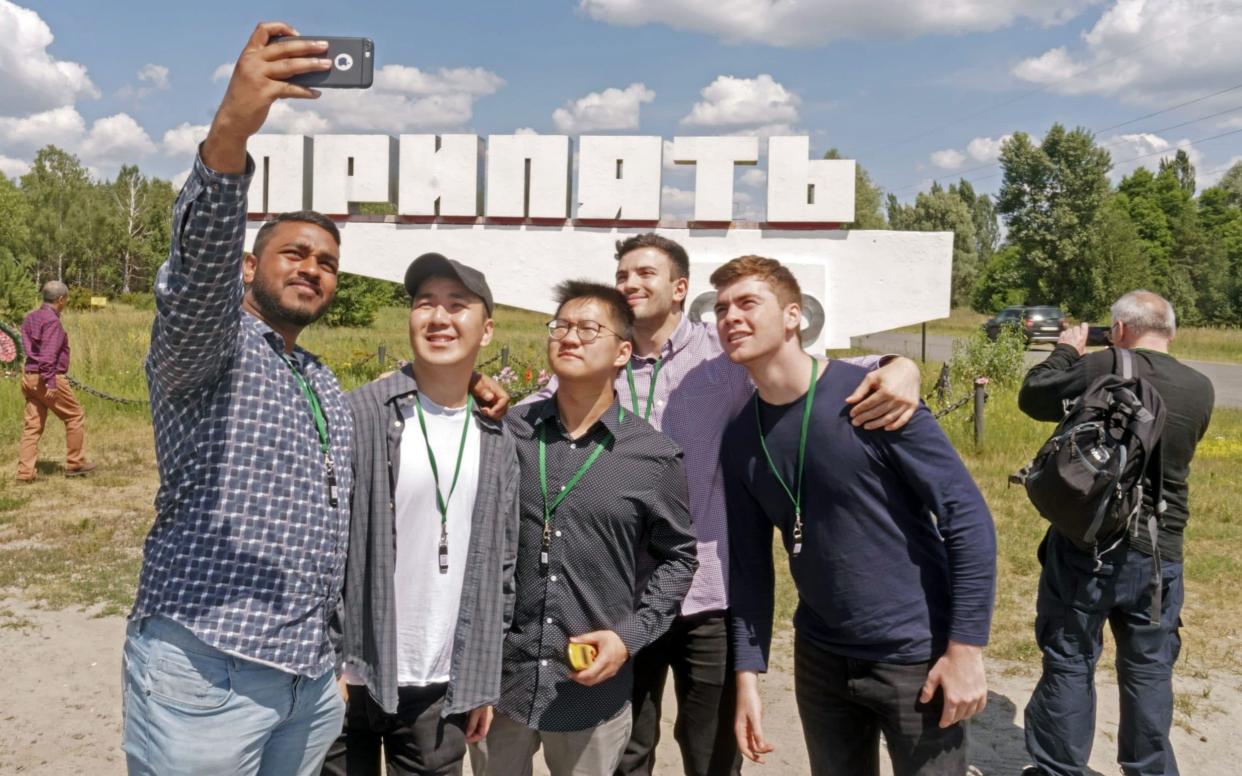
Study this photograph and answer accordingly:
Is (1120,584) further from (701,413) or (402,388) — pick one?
(402,388)

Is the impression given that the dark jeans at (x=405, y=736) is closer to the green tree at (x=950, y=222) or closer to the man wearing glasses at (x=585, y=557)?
the man wearing glasses at (x=585, y=557)

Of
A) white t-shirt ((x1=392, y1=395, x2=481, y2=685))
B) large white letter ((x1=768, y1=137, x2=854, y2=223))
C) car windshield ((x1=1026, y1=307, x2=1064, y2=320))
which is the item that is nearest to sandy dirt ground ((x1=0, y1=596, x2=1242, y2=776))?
white t-shirt ((x1=392, y1=395, x2=481, y2=685))

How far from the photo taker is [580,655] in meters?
2.52

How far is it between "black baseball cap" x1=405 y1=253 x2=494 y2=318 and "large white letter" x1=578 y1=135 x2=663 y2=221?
6085mm

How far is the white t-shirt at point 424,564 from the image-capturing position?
239cm

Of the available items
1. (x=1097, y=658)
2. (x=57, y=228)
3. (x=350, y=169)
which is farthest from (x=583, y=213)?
(x=57, y=228)

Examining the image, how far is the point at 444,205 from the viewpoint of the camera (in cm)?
887

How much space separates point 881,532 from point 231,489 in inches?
64.9

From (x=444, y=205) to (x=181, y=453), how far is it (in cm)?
728

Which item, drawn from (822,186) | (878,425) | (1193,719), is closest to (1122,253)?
(822,186)

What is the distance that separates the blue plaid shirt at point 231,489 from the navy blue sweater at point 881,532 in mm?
1312

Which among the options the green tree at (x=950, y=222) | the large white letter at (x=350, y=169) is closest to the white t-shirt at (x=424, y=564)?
the large white letter at (x=350, y=169)

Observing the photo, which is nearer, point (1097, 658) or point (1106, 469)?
point (1106, 469)

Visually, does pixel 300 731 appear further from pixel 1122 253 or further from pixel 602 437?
pixel 1122 253
